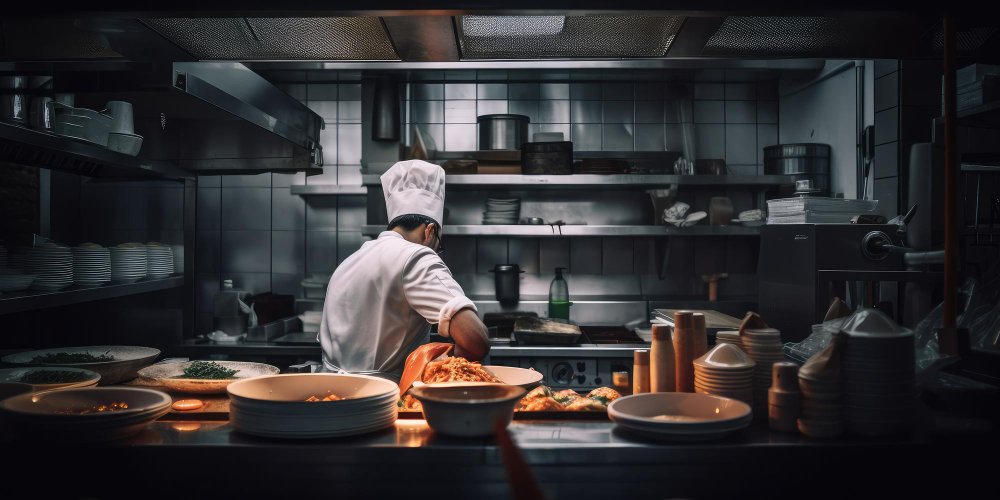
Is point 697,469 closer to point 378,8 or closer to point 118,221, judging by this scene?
point 378,8

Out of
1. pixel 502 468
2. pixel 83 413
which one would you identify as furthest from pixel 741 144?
pixel 83 413

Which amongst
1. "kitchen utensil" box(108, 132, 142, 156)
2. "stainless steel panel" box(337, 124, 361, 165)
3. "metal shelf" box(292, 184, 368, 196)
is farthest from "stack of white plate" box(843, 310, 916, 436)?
"stainless steel panel" box(337, 124, 361, 165)

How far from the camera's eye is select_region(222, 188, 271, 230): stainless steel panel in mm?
4957

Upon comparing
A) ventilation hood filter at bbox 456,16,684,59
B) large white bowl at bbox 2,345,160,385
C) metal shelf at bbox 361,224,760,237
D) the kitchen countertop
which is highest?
ventilation hood filter at bbox 456,16,684,59

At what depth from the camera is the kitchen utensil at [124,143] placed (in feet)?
9.46

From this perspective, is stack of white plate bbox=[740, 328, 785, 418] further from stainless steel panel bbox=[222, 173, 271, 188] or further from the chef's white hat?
stainless steel panel bbox=[222, 173, 271, 188]

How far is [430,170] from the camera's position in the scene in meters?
2.79

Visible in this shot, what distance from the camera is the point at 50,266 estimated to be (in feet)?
8.75

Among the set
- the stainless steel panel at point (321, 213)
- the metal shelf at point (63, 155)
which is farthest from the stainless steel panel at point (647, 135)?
the metal shelf at point (63, 155)

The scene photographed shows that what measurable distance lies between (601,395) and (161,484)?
1.08 meters

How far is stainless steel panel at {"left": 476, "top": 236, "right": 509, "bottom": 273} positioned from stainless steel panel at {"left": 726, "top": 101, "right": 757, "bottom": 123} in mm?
1930

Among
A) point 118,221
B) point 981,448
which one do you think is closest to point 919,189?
point 981,448

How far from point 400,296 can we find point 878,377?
1.60 meters

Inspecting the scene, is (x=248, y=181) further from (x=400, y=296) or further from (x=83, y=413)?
(x=83, y=413)
